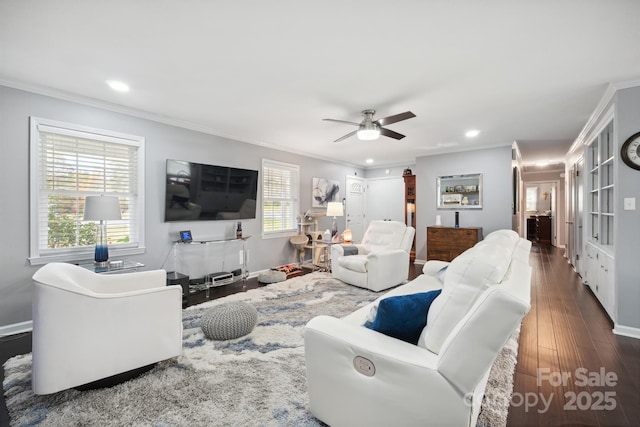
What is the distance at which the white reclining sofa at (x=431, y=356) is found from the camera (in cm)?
106

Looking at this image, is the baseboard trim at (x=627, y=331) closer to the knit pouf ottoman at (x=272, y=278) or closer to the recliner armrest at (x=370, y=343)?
the recliner armrest at (x=370, y=343)

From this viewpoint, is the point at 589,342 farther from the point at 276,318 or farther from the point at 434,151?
the point at 434,151

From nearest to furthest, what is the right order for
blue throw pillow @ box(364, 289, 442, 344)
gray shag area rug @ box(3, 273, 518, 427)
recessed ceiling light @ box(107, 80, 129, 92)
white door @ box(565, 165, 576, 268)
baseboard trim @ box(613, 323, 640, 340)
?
blue throw pillow @ box(364, 289, 442, 344), gray shag area rug @ box(3, 273, 518, 427), baseboard trim @ box(613, 323, 640, 340), recessed ceiling light @ box(107, 80, 129, 92), white door @ box(565, 165, 576, 268)

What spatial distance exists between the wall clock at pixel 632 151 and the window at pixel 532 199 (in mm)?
9497

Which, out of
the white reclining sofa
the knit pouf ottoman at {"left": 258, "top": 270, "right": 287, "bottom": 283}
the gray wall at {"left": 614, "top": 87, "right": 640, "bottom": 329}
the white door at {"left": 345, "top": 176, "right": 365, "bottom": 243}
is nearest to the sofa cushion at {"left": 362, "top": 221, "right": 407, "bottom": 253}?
the knit pouf ottoman at {"left": 258, "top": 270, "right": 287, "bottom": 283}

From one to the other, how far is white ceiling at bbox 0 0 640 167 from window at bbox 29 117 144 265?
466mm

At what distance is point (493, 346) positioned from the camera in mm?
1049

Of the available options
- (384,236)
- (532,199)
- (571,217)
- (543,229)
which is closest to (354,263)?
(384,236)

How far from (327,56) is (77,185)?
3.11 metres

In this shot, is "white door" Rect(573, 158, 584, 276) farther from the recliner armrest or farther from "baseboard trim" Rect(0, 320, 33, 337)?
"baseboard trim" Rect(0, 320, 33, 337)

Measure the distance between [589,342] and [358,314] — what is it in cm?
228

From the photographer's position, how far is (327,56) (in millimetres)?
2369

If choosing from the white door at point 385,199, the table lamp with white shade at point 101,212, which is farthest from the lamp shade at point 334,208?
the table lamp with white shade at point 101,212

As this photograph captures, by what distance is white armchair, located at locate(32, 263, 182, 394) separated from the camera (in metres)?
1.69
